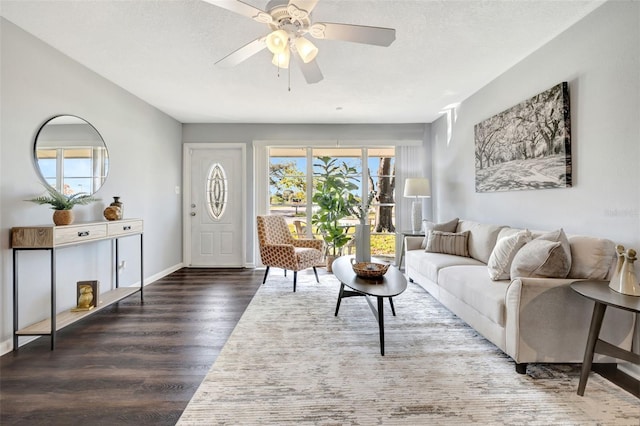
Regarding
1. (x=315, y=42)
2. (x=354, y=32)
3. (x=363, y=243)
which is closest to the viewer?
(x=354, y=32)

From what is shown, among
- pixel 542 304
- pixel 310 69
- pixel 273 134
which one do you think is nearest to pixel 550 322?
pixel 542 304

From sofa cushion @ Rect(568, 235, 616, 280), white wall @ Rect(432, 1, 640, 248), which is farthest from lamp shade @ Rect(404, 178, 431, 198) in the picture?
sofa cushion @ Rect(568, 235, 616, 280)

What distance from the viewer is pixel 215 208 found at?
4867 millimetres

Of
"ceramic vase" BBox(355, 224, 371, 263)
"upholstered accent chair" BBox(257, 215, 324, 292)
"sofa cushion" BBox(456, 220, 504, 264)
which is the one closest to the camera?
"sofa cushion" BBox(456, 220, 504, 264)

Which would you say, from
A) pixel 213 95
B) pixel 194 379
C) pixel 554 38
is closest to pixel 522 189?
pixel 554 38

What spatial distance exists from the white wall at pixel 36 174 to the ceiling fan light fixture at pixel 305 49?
2196 millimetres

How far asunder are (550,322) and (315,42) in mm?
2665

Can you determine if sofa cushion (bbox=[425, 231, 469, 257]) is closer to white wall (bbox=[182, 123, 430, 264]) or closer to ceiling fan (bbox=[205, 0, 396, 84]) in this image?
white wall (bbox=[182, 123, 430, 264])

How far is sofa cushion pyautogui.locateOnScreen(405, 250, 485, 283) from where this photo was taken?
2904mm

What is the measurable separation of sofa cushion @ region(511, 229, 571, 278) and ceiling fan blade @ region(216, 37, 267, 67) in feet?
7.50

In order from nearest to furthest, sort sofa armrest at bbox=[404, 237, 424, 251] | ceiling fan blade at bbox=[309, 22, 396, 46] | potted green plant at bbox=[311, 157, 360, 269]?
1. ceiling fan blade at bbox=[309, 22, 396, 46]
2. sofa armrest at bbox=[404, 237, 424, 251]
3. potted green plant at bbox=[311, 157, 360, 269]

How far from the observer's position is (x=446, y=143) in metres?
4.35

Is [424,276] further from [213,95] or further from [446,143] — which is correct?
[213,95]

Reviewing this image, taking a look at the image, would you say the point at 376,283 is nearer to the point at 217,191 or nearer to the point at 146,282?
the point at 146,282
